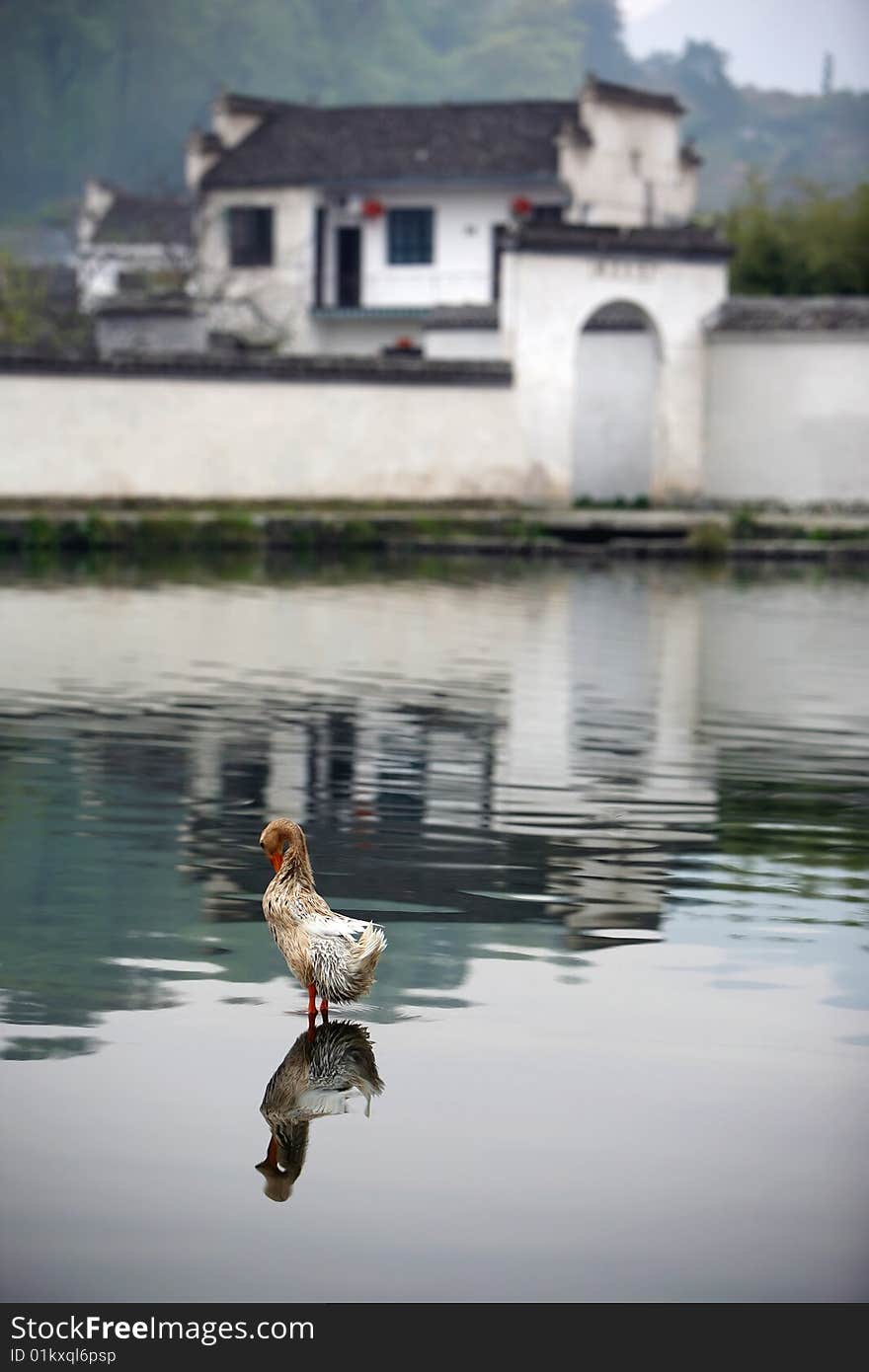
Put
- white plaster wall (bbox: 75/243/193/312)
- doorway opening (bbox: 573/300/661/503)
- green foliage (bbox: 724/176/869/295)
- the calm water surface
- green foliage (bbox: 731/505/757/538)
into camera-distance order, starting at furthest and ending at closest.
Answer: white plaster wall (bbox: 75/243/193/312)
green foliage (bbox: 724/176/869/295)
doorway opening (bbox: 573/300/661/503)
green foliage (bbox: 731/505/757/538)
the calm water surface

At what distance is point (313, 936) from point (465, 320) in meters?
29.6

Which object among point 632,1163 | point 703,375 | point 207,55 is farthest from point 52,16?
point 632,1163

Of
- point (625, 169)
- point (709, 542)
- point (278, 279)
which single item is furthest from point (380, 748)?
point (278, 279)

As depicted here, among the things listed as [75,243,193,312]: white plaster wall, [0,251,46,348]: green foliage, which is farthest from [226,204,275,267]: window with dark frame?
[0,251,46,348]: green foliage

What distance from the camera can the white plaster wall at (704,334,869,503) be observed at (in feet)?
105

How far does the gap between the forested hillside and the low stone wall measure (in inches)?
2476

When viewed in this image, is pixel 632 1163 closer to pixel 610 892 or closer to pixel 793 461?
pixel 610 892

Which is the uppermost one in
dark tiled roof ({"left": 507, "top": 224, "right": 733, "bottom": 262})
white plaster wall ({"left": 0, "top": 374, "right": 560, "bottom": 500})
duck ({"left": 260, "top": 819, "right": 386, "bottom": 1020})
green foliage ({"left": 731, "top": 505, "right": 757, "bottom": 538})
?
dark tiled roof ({"left": 507, "top": 224, "right": 733, "bottom": 262})

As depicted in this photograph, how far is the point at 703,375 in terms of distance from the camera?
107ft

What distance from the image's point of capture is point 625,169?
46.4 meters

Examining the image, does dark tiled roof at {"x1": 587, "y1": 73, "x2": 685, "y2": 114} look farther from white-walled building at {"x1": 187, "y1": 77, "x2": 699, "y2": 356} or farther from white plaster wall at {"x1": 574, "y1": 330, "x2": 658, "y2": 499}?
white plaster wall at {"x1": 574, "y1": 330, "x2": 658, "y2": 499}

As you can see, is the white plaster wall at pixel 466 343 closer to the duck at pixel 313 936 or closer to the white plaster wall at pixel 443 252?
the white plaster wall at pixel 443 252

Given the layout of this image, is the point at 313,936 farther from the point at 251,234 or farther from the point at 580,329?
the point at 251,234

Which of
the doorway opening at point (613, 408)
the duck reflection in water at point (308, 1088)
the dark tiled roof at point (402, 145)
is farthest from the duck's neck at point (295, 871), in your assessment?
the dark tiled roof at point (402, 145)
